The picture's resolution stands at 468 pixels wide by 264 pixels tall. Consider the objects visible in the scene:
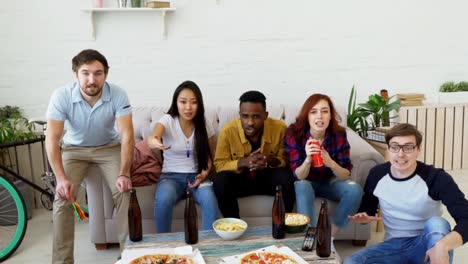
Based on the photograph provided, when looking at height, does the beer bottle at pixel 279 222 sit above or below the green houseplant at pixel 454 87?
below

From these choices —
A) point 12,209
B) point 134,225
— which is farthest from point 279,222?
point 12,209

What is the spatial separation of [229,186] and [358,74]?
79.8 inches

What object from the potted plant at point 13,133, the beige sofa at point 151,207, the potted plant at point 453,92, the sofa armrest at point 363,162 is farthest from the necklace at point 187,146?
the potted plant at point 453,92

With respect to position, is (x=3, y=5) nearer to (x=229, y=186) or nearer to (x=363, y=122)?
(x=229, y=186)

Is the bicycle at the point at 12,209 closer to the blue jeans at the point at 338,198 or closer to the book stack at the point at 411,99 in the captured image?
the blue jeans at the point at 338,198

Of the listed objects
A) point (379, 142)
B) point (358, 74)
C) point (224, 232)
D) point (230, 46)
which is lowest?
point (224, 232)

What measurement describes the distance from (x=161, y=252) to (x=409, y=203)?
1.07 m

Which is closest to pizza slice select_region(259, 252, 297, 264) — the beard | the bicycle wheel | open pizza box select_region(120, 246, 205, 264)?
open pizza box select_region(120, 246, 205, 264)

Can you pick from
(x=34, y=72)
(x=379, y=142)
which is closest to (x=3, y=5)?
(x=34, y=72)

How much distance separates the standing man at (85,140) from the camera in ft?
7.77

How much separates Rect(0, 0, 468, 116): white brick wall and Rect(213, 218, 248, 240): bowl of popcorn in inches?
78.9

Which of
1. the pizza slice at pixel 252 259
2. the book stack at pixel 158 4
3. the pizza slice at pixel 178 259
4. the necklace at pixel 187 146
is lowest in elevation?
the pizza slice at pixel 178 259

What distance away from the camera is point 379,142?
9.66 ft

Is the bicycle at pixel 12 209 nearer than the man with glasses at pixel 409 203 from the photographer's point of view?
No
